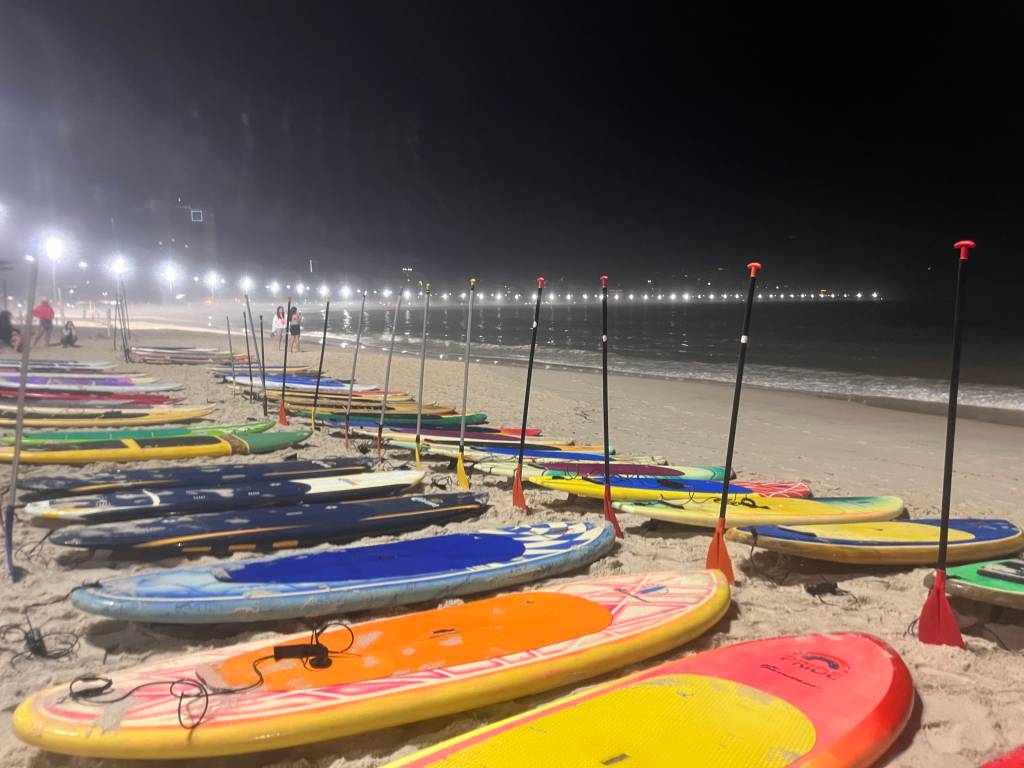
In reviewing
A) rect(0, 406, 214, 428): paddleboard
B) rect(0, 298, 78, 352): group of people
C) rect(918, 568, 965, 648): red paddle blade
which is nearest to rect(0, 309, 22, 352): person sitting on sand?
rect(0, 298, 78, 352): group of people

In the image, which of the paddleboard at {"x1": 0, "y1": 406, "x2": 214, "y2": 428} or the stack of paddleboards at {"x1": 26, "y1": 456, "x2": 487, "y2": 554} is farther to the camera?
the paddleboard at {"x1": 0, "y1": 406, "x2": 214, "y2": 428}

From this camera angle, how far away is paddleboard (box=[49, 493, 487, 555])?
144 inches

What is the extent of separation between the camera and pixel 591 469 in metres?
5.67

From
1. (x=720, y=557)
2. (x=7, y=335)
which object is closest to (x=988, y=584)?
(x=720, y=557)

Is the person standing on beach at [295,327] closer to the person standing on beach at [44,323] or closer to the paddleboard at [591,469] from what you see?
the person standing on beach at [44,323]

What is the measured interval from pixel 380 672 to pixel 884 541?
3.23 m

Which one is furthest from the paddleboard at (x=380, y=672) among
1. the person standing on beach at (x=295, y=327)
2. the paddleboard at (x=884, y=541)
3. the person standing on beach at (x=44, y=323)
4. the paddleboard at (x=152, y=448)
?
the person standing on beach at (x=44, y=323)

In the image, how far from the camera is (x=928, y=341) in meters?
31.4

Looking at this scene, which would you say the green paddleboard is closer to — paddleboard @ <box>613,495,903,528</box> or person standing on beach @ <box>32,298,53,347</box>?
paddleboard @ <box>613,495,903,528</box>

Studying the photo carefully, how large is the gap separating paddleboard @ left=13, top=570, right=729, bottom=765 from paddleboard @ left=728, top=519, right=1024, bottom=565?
650 millimetres

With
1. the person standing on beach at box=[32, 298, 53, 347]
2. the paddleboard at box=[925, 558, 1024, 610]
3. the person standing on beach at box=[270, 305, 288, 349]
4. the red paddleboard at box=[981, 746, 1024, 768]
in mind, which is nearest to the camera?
the red paddleboard at box=[981, 746, 1024, 768]

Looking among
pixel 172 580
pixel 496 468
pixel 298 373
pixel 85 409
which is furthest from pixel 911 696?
pixel 298 373

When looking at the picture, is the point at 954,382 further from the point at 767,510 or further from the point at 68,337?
the point at 68,337

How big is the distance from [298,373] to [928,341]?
104 ft
